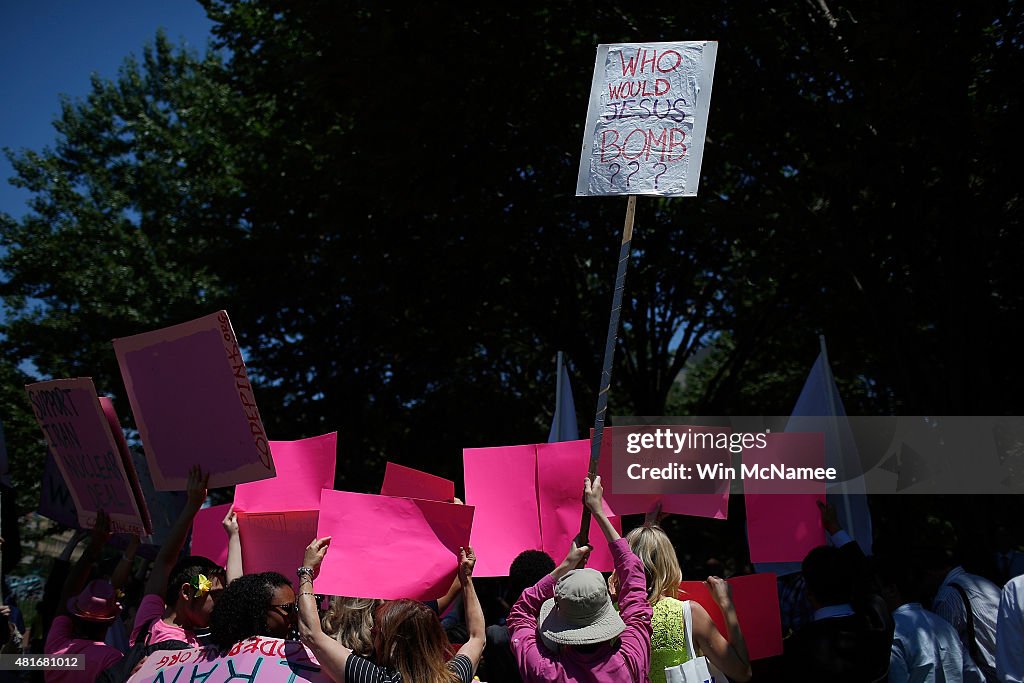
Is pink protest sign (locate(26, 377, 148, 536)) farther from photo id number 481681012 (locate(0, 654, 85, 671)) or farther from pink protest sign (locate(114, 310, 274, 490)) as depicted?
photo id number 481681012 (locate(0, 654, 85, 671))

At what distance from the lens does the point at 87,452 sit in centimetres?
479

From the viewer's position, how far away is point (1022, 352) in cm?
1045

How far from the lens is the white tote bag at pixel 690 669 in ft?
12.1

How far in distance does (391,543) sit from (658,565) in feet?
3.68

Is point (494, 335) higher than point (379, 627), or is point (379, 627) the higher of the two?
point (494, 335)

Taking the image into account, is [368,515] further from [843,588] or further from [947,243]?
[947,243]

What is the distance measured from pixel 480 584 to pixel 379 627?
6.47 ft

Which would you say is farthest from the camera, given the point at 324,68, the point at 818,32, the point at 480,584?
the point at 324,68

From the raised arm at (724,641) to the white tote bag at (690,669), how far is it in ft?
0.11

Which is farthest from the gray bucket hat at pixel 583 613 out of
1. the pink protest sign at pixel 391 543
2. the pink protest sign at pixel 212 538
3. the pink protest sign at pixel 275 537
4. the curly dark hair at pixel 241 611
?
the pink protest sign at pixel 212 538

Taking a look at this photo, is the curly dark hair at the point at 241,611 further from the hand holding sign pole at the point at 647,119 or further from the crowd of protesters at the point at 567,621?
the hand holding sign pole at the point at 647,119

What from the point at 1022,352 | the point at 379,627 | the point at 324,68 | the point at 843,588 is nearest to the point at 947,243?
the point at 1022,352

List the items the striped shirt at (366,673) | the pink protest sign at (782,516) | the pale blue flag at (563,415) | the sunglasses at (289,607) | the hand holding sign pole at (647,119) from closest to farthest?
the striped shirt at (366,673), the sunglasses at (289,607), the hand holding sign pole at (647,119), the pink protest sign at (782,516), the pale blue flag at (563,415)

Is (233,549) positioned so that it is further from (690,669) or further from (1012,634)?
(1012,634)
